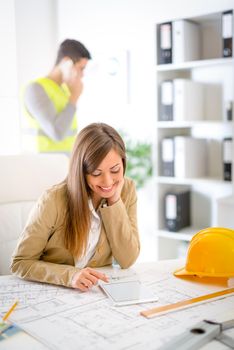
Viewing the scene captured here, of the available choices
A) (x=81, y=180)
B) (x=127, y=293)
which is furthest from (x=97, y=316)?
(x=81, y=180)

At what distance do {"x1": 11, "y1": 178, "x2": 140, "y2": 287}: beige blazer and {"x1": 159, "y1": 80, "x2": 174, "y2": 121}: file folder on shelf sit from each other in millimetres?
1422

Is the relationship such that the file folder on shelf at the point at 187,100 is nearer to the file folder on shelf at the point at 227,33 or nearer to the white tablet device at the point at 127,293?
the file folder on shelf at the point at 227,33

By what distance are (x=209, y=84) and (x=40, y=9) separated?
1550 mm

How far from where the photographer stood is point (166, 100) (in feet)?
10.2

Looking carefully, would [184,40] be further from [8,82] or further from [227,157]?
[8,82]

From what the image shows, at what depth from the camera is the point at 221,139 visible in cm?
316

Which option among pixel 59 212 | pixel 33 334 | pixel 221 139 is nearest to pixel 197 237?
pixel 59 212

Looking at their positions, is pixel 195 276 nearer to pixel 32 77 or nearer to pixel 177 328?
pixel 177 328

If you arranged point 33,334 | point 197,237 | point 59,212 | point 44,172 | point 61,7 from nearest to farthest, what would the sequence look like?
point 33,334, point 197,237, point 59,212, point 44,172, point 61,7

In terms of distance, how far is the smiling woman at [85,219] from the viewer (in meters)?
1.60

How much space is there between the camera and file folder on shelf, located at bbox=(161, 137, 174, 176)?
3115 mm

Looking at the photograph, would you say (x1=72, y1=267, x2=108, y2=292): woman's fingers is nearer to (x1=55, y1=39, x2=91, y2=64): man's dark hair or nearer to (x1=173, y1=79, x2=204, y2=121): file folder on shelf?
(x1=173, y1=79, x2=204, y2=121): file folder on shelf

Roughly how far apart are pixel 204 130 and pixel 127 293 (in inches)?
82.8

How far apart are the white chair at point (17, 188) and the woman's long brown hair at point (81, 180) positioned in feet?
1.28
